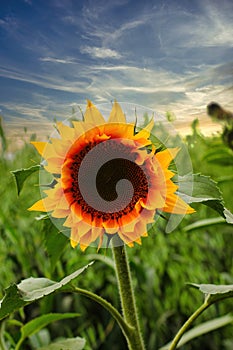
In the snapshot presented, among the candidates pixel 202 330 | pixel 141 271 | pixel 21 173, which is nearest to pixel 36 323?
pixel 21 173

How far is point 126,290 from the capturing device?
396 millimetres

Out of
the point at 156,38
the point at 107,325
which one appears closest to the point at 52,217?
the point at 156,38

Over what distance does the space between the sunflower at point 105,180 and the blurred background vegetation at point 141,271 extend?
31cm

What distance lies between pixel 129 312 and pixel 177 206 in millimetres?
91

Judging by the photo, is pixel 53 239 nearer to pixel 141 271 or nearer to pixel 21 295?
pixel 21 295

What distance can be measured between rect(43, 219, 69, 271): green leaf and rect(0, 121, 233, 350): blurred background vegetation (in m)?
0.25

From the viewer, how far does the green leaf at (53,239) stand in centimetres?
41

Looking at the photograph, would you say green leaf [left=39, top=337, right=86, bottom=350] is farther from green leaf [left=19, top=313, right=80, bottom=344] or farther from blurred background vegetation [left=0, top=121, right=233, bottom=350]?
blurred background vegetation [left=0, top=121, right=233, bottom=350]

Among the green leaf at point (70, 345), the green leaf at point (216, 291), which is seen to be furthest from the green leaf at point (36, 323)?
the green leaf at point (216, 291)

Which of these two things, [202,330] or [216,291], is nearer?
[216,291]

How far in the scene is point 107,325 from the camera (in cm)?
89

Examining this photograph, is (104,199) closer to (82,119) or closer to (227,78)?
(82,119)

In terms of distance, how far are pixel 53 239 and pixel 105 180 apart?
2.7 inches

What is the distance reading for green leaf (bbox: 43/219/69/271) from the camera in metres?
0.41
